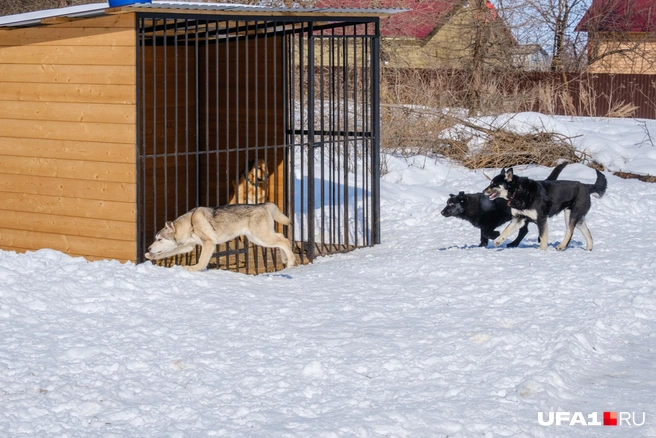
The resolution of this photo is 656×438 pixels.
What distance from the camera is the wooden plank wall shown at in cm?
1000

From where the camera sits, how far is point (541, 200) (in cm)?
1201

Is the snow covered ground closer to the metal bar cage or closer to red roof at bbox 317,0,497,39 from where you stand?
the metal bar cage

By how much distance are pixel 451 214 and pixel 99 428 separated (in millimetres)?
7945

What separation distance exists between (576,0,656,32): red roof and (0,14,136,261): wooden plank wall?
29.2 metres

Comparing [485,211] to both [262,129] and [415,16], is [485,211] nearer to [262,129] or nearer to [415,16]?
[262,129]

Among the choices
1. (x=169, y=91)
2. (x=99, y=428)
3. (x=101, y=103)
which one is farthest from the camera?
(x=169, y=91)

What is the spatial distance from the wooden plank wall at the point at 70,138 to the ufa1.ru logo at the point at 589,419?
5.24 meters

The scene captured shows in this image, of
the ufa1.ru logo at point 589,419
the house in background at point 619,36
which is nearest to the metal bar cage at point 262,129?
the ufa1.ru logo at point 589,419

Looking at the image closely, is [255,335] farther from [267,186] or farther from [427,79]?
[427,79]

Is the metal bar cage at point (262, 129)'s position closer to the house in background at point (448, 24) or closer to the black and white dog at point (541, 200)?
the black and white dog at point (541, 200)

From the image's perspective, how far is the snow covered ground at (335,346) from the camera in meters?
6.23

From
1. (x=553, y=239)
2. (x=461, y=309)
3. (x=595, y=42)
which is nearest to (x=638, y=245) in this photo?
(x=553, y=239)

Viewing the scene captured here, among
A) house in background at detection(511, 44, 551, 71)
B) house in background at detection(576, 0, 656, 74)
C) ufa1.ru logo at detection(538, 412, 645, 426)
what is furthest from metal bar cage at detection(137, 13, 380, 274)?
house in background at detection(576, 0, 656, 74)

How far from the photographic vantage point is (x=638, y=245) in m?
12.8
